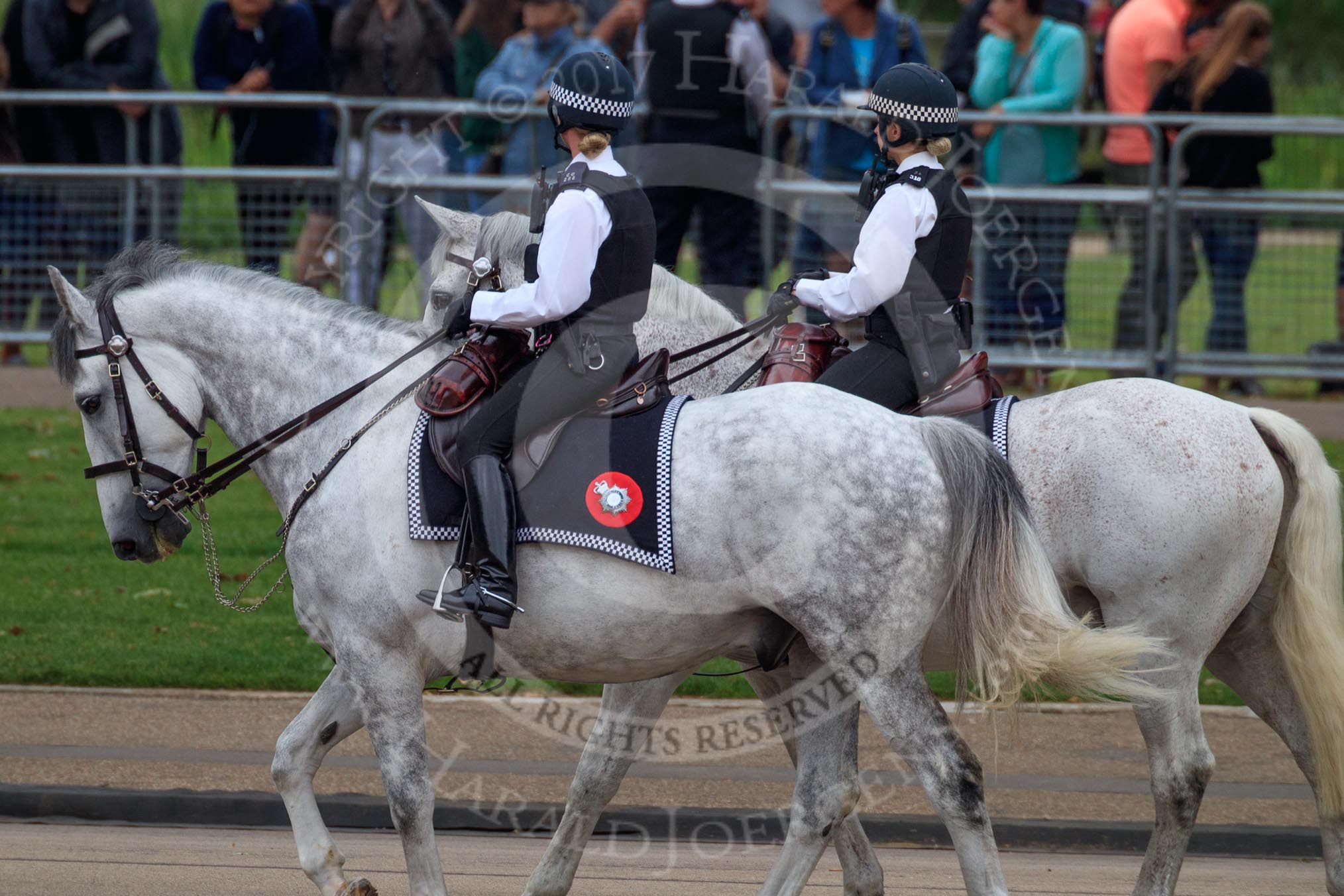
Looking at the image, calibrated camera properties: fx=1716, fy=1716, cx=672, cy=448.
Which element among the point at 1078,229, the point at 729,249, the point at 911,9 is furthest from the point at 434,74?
the point at 911,9

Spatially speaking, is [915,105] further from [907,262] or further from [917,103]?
[907,262]

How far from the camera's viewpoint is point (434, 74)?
13.4m

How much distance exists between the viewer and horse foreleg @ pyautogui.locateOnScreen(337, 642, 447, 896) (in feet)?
17.7

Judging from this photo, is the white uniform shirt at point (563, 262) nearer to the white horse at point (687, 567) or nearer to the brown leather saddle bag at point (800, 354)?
the white horse at point (687, 567)

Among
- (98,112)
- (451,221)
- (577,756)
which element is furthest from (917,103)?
(98,112)

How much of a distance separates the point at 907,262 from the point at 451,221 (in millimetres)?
2078

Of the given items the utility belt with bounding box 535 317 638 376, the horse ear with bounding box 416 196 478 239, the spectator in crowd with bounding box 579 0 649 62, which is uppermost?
the spectator in crowd with bounding box 579 0 649 62

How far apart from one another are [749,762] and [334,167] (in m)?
6.75

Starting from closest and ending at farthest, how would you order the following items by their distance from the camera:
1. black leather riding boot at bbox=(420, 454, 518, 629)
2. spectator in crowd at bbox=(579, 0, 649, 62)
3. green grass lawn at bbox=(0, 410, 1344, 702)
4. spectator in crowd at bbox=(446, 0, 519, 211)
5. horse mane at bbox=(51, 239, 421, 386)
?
black leather riding boot at bbox=(420, 454, 518, 629)
horse mane at bbox=(51, 239, 421, 386)
green grass lawn at bbox=(0, 410, 1344, 702)
spectator in crowd at bbox=(579, 0, 649, 62)
spectator in crowd at bbox=(446, 0, 519, 211)

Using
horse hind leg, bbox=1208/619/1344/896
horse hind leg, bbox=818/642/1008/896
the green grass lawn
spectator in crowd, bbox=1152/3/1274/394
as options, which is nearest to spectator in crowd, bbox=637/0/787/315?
spectator in crowd, bbox=1152/3/1274/394

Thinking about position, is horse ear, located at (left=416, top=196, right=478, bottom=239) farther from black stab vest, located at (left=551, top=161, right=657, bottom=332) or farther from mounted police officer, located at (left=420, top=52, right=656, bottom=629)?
black stab vest, located at (left=551, top=161, right=657, bottom=332)

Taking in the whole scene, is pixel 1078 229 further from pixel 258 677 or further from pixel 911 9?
pixel 911 9

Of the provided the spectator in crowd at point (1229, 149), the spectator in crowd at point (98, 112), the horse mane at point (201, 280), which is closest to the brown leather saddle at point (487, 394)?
the horse mane at point (201, 280)

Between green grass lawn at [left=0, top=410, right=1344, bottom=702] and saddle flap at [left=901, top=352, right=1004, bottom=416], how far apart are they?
257 centimetres
